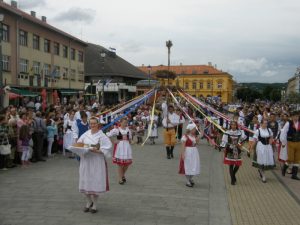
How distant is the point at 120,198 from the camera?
Result: 8.52 meters

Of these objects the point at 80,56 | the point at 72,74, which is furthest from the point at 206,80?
the point at 72,74

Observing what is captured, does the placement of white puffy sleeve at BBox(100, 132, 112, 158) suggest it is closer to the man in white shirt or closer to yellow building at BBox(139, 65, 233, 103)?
the man in white shirt

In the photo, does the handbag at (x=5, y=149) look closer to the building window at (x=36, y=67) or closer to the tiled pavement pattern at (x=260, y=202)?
the tiled pavement pattern at (x=260, y=202)

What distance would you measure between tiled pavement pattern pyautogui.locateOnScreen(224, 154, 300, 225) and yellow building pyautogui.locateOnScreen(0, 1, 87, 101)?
23543 millimetres

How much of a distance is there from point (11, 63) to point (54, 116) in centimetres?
2015

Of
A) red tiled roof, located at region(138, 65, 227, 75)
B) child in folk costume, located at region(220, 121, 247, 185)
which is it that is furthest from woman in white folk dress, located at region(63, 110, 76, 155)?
red tiled roof, located at region(138, 65, 227, 75)

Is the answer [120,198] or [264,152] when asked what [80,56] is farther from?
[120,198]

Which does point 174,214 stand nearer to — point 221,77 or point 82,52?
point 82,52

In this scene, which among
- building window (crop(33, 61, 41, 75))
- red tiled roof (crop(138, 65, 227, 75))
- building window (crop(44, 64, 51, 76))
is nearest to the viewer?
building window (crop(33, 61, 41, 75))

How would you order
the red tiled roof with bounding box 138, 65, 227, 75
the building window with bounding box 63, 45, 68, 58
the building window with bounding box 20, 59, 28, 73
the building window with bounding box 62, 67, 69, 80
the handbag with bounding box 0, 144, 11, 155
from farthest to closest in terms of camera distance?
the red tiled roof with bounding box 138, 65, 227, 75
the building window with bounding box 63, 45, 68, 58
the building window with bounding box 62, 67, 69, 80
the building window with bounding box 20, 59, 28, 73
the handbag with bounding box 0, 144, 11, 155

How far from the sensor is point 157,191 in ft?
30.2

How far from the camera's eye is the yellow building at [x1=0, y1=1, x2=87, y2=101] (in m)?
32.9

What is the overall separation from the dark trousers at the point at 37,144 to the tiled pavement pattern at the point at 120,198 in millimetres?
768

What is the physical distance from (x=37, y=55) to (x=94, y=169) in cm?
3284
